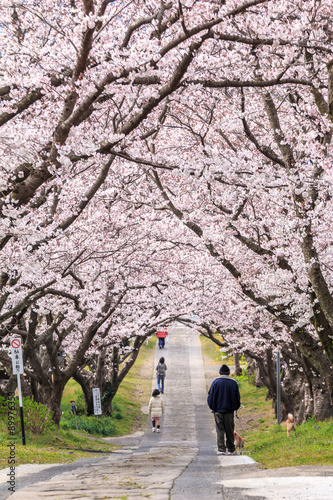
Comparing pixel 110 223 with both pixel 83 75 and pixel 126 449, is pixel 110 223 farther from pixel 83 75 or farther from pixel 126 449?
pixel 83 75

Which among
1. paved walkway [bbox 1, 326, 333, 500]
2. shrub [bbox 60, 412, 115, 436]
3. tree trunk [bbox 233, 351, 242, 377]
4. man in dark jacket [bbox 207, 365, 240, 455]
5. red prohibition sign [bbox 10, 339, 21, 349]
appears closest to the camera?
paved walkway [bbox 1, 326, 333, 500]

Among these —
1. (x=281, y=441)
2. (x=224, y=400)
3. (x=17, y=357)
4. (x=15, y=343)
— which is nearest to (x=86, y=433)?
(x=17, y=357)

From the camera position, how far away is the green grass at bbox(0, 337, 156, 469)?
12336 mm

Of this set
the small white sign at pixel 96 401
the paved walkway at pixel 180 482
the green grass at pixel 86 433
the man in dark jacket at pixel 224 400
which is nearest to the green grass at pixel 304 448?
the paved walkway at pixel 180 482

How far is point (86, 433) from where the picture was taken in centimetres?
2012

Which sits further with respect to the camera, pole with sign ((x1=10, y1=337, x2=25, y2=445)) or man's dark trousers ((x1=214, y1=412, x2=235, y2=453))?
pole with sign ((x1=10, y1=337, x2=25, y2=445))

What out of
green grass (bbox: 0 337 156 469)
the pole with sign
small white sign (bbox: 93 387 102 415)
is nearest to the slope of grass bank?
green grass (bbox: 0 337 156 469)

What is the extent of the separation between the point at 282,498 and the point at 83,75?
5.05 meters

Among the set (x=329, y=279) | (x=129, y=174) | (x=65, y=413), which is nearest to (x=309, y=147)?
(x=329, y=279)

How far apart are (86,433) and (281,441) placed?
822 centimetres

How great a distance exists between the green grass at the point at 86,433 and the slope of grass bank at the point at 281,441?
4221 mm

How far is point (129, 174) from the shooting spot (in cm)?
1577

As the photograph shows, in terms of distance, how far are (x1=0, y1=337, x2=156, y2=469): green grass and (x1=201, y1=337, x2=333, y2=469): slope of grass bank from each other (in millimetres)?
4221

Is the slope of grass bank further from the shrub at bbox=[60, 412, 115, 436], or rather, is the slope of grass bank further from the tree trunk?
the tree trunk
